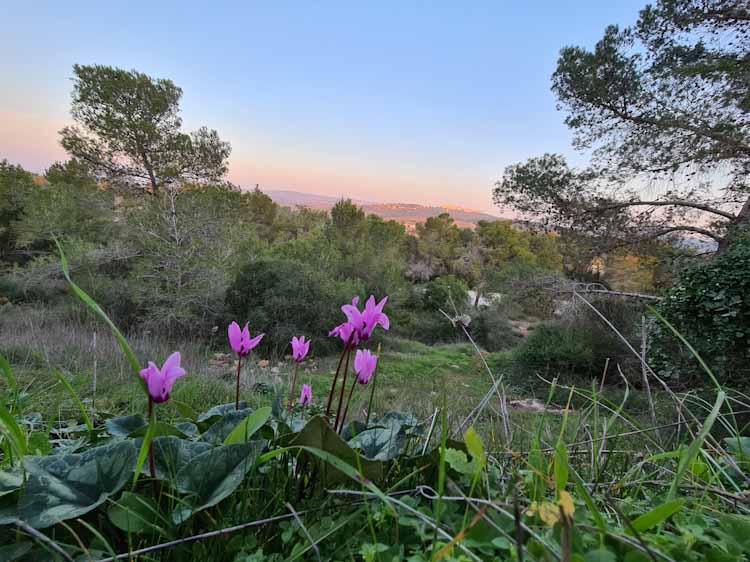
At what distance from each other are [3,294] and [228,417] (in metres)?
14.9

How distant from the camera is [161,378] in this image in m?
0.65

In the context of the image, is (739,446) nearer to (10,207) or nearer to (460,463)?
(460,463)

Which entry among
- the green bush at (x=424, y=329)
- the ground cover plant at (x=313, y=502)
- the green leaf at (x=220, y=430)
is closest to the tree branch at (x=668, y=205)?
the green bush at (x=424, y=329)

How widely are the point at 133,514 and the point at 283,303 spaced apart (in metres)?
8.82

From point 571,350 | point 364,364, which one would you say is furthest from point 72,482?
point 571,350

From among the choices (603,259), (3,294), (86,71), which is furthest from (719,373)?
(86,71)

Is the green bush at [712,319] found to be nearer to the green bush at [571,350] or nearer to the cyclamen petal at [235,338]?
the green bush at [571,350]

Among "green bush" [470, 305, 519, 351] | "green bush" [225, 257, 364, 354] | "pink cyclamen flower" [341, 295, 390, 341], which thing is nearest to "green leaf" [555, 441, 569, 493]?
"pink cyclamen flower" [341, 295, 390, 341]

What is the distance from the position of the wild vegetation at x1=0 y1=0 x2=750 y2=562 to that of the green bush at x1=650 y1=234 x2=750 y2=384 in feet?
0.12

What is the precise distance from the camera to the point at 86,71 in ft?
38.4

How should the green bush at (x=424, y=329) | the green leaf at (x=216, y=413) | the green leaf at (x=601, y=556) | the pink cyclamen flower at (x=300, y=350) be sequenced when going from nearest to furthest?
the green leaf at (x=601, y=556) → the green leaf at (x=216, y=413) → the pink cyclamen flower at (x=300, y=350) → the green bush at (x=424, y=329)

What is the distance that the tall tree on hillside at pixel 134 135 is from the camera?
11.9 metres

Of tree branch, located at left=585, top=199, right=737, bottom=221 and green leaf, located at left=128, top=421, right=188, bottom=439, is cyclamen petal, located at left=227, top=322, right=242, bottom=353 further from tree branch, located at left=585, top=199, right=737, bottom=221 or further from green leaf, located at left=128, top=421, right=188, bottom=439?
tree branch, located at left=585, top=199, right=737, bottom=221

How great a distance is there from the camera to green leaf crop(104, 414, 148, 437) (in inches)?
33.7
